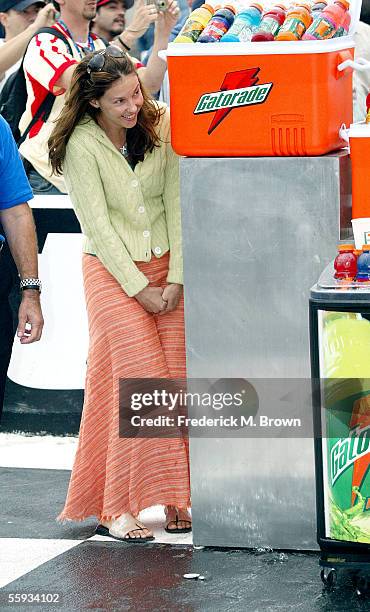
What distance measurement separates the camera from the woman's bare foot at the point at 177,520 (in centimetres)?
491

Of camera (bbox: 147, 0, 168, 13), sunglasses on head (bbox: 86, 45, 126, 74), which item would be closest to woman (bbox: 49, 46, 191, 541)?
sunglasses on head (bbox: 86, 45, 126, 74)

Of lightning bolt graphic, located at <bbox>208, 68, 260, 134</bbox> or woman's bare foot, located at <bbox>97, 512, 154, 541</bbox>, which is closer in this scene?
lightning bolt graphic, located at <bbox>208, 68, 260, 134</bbox>

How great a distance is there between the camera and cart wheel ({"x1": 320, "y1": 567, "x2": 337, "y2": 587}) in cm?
416

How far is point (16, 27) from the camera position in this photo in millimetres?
7152

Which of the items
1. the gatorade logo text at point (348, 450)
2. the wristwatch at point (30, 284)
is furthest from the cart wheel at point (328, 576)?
the wristwatch at point (30, 284)

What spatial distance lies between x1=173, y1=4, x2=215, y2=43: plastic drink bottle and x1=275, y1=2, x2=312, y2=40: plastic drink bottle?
0.33 meters

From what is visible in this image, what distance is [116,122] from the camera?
4.75 metres

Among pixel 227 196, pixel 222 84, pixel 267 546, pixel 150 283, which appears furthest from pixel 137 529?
pixel 222 84

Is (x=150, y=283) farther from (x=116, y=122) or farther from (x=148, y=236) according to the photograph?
(x=116, y=122)

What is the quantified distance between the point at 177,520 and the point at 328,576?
926 mm

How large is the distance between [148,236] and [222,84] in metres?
0.68

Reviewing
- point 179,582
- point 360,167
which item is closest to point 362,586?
point 179,582

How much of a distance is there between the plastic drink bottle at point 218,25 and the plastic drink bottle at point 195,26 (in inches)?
1.8

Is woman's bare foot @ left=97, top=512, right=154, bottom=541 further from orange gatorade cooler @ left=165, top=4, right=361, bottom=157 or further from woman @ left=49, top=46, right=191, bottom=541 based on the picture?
orange gatorade cooler @ left=165, top=4, right=361, bottom=157
